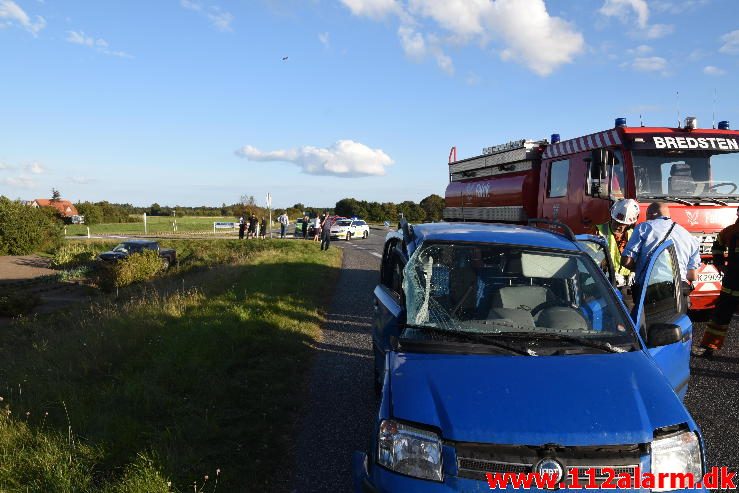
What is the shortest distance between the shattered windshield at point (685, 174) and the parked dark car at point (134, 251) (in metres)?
23.2

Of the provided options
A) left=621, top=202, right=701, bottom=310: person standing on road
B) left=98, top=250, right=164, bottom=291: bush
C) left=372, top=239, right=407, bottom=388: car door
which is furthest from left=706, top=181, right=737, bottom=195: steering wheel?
left=98, top=250, right=164, bottom=291: bush

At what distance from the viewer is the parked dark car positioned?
24.8 metres

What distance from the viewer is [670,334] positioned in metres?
3.22

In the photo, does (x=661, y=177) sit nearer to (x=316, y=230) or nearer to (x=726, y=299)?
(x=726, y=299)

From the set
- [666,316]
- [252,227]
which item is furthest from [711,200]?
[252,227]

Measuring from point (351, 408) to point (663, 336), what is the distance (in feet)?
9.12

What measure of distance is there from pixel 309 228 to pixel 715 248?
102 ft

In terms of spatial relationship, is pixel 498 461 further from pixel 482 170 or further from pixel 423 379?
pixel 482 170

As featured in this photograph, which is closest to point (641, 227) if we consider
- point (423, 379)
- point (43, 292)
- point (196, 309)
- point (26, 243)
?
point (423, 379)

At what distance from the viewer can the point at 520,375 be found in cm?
258

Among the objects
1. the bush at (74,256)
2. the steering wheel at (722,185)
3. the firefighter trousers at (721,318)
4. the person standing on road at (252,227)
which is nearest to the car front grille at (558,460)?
the firefighter trousers at (721,318)

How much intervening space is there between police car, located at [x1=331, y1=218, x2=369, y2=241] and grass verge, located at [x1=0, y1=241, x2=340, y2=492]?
1067 inches

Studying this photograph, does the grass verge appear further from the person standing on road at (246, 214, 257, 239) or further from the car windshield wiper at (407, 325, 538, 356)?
the person standing on road at (246, 214, 257, 239)

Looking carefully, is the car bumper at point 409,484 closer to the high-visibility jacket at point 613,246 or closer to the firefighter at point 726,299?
the high-visibility jacket at point 613,246
